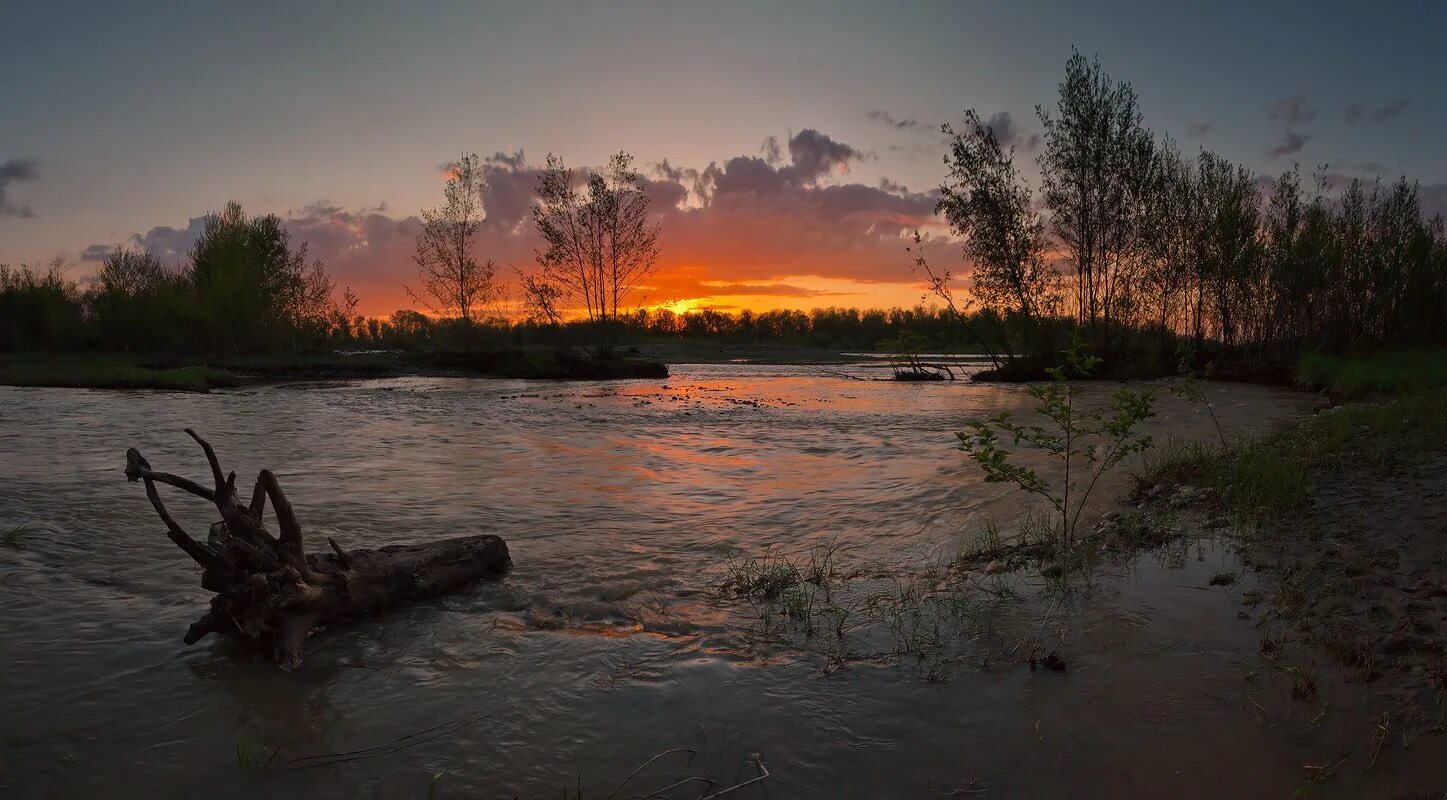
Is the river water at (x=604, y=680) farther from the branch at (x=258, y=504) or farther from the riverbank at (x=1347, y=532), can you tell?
the branch at (x=258, y=504)

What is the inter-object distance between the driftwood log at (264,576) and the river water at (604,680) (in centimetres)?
17

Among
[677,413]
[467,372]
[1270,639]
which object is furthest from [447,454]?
[467,372]

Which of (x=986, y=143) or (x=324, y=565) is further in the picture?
(x=986, y=143)

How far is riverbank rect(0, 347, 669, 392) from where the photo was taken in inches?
→ 1174

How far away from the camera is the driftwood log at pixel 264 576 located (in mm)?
4023

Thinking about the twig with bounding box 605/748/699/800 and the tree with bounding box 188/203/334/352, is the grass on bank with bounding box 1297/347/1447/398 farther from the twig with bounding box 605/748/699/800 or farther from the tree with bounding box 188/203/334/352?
the tree with bounding box 188/203/334/352

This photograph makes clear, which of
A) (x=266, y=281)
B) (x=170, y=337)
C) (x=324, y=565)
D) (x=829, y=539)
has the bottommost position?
(x=829, y=539)

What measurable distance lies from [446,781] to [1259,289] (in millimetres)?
35870

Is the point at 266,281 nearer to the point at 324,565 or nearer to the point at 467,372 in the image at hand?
the point at 467,372

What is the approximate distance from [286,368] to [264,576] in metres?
43.9

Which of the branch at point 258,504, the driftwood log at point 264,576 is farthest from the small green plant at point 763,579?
the branch at point 258,504

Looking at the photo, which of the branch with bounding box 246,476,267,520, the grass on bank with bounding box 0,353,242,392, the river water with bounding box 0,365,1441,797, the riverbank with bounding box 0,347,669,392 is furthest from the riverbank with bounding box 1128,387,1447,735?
the grass on bank with bounding box 0,353,242,392

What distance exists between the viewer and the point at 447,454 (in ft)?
41.7

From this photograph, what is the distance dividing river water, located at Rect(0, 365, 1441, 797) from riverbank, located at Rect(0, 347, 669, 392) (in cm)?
2589
